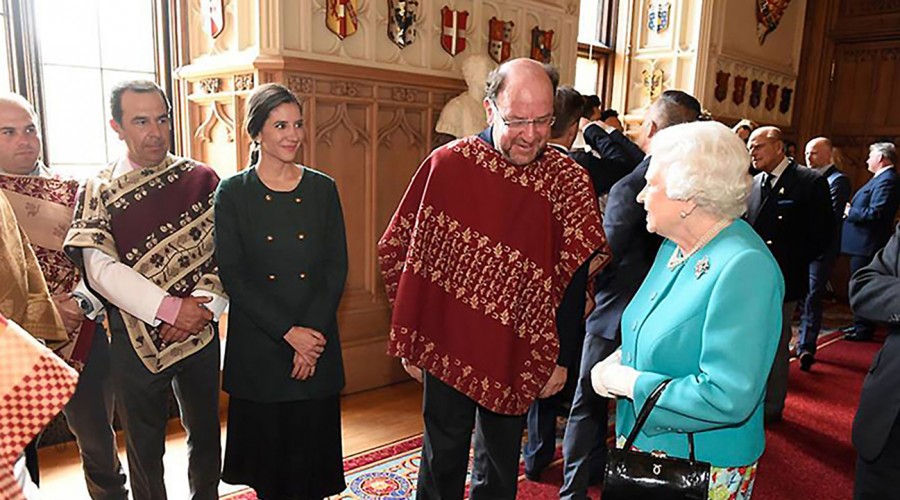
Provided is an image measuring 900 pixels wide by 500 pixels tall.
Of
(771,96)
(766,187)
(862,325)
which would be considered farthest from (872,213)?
(766,187)

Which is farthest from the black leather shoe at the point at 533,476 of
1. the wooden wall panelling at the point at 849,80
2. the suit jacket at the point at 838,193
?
the wooden wall panelling at the point at 849,80

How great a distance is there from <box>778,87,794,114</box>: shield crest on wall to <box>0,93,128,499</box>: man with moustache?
7087 millimetres

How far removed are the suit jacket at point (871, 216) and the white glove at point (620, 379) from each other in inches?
194

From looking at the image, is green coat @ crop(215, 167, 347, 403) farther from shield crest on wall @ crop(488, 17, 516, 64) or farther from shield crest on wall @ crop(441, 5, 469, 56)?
shield crest on wall @ crop(488, 17, 516, 64)

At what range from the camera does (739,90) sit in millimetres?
6250

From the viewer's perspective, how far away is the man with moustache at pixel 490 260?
5.92 ft

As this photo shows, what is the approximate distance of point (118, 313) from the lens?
199cm

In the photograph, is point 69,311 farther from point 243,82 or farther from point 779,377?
point 779,377

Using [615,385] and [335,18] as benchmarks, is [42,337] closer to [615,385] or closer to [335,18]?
[615,385]

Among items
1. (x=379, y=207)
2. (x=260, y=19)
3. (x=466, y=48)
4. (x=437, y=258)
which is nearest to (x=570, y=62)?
(x=466, y=48)

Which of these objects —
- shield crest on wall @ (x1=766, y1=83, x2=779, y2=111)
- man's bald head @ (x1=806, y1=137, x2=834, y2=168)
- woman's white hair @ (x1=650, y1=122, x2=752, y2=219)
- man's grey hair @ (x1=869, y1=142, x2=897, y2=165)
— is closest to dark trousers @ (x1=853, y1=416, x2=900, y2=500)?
woman's white hair @ (x1=650, y1=122, x2=752, y2=219)

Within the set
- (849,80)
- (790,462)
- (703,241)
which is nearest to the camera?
(703,241)

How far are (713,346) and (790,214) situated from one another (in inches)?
97.2

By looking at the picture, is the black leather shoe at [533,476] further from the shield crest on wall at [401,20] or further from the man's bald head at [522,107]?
the shield crest on wall at [401,20]
